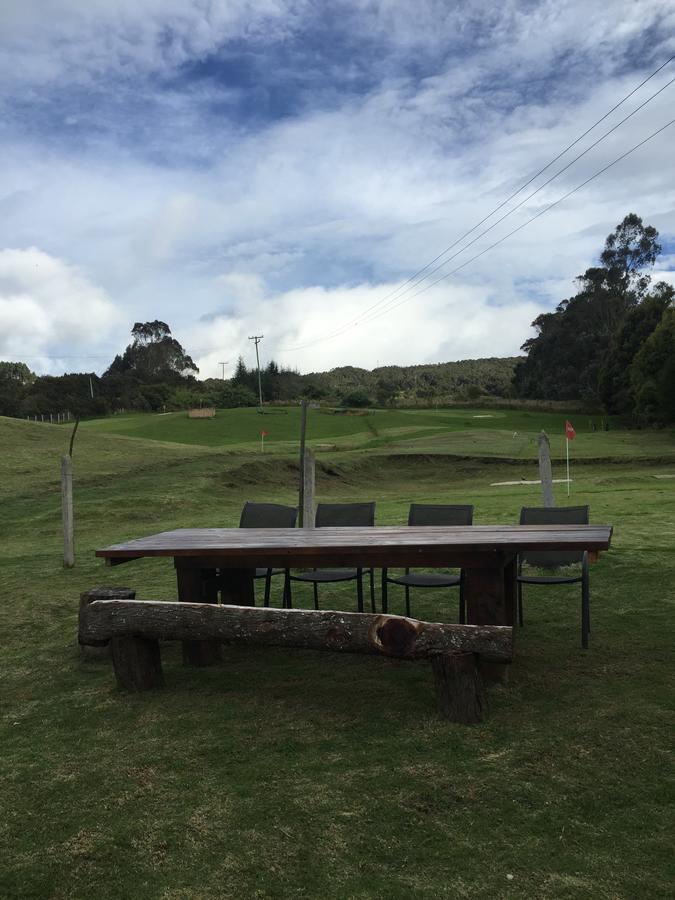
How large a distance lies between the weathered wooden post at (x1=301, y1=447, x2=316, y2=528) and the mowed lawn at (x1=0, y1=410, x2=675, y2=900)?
9.20ft

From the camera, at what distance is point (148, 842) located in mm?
2943

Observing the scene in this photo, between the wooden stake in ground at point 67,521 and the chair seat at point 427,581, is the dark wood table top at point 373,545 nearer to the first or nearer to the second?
the chair seat at point 427,581

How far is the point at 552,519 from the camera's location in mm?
6270

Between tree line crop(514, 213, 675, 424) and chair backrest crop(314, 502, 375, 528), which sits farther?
tree line crop(514, 213, 675, 424)

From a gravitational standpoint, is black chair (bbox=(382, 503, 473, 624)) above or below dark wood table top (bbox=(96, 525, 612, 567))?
below

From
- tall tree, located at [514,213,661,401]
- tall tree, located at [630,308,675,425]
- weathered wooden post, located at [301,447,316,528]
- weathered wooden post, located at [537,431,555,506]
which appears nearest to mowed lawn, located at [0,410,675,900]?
weathered wooden post, located at [537,431,555,506]

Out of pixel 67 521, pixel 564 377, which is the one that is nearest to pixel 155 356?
pixel 564 377

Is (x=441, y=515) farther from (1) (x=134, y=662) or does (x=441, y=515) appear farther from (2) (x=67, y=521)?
(2) (x=67, y=521)

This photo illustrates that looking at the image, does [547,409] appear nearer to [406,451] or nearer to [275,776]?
[406,451]

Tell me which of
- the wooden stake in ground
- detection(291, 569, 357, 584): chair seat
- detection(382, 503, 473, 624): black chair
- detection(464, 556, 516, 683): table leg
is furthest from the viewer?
the wooden stake in ground

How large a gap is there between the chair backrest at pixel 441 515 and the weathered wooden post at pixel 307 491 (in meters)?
2.96

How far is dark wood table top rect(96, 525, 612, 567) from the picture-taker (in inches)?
174

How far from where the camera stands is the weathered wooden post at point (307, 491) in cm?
956

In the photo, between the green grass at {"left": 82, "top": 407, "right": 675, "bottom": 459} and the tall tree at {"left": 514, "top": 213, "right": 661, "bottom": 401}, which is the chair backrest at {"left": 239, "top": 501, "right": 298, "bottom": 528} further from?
the tall tree at {"left": 514, "top": 213, "right": 661, "bottom": 401}
